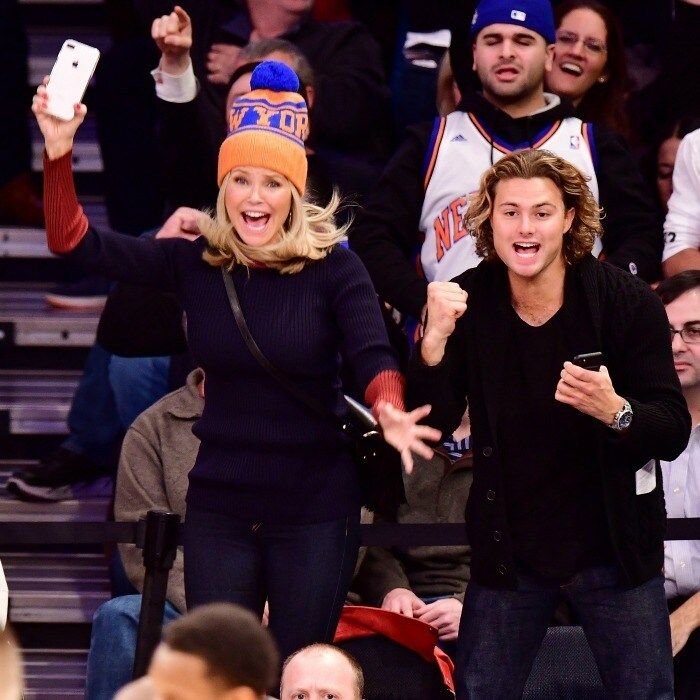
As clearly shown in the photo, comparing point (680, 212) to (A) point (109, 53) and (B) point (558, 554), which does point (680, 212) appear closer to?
(B) point (558, 554)

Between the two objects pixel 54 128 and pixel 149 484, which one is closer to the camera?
pixel 54 128

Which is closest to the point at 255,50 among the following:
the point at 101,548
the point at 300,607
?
the point at 101,548

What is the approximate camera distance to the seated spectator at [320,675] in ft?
13.9

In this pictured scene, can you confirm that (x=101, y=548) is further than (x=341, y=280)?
Yes

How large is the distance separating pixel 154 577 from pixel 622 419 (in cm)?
141

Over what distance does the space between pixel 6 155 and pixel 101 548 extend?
6.01ft

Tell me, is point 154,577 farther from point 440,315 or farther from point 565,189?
point 565,189

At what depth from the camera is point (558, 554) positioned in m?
4.09

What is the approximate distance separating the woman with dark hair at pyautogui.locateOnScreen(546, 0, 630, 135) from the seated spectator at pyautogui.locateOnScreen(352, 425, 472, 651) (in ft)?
5.14

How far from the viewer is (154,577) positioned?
4.52 meters

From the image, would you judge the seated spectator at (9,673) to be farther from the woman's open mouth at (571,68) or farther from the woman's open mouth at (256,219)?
the woman's open mouth at (571,68)

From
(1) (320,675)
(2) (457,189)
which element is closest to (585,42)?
(2) (457,189)

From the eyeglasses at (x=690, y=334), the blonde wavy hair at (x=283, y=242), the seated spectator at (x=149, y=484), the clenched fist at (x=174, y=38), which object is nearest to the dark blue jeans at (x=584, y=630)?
the blonde wavy hair at (x=283, y=242)

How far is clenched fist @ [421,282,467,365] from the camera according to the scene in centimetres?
402
